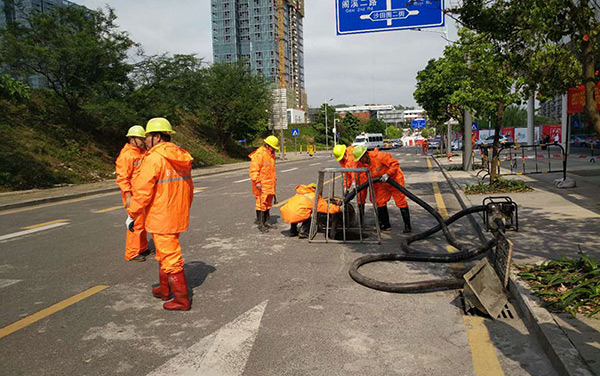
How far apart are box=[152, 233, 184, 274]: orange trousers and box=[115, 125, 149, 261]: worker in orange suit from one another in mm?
1986

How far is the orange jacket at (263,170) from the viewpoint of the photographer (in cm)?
776

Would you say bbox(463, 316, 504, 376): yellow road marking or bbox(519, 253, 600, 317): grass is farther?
bbox(519, 253, 600, 317): grass

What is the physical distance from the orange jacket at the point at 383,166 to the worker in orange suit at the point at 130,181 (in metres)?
3.59

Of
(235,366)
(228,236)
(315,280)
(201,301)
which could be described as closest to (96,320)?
(201,301)

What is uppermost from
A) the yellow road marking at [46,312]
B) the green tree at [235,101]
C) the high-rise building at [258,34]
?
the high-rise building at [258,34]

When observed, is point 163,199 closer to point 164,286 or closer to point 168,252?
point 168,252

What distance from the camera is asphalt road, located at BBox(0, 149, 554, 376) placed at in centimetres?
318

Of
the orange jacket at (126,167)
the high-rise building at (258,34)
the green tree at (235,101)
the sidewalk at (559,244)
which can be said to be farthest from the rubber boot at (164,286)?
the high-rise building at (258,34)

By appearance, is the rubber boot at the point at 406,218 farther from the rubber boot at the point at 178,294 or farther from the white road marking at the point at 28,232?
the white road marking at the point at 28,232

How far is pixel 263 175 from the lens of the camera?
7844mm

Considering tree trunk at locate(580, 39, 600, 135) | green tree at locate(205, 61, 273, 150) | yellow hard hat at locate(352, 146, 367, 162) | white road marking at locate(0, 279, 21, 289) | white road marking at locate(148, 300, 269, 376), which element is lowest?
white road marking at locate(148, 300, 269, 376)

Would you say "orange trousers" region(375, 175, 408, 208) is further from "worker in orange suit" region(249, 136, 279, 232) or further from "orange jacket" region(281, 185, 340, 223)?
"worker in orange suit" region(249, 136, 279, 232)

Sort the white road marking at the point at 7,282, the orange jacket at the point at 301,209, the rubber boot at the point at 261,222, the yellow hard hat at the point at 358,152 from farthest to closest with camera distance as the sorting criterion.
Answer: the rubber boot at the point at 261,222 → the yellow hard hat at the point at 358,152 → the orange jacket at the point at 301,209 → the white road marking at the point at 7,282

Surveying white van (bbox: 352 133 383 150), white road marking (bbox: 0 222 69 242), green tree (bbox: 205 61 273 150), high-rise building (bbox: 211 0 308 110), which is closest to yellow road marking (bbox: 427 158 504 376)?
white road marking (bbox: 0 222 69 242)
